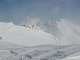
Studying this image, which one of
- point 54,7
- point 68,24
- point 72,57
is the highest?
point 54,7

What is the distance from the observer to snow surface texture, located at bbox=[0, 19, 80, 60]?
1.26 metres

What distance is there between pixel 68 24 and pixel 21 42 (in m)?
0.47

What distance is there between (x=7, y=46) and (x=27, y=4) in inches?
16.8

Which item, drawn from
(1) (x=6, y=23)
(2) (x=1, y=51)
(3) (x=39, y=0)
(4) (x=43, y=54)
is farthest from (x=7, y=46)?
(3) (x=39, y=0)

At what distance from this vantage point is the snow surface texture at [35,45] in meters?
1.26

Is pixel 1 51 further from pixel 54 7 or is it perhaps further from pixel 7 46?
pixel 54 7

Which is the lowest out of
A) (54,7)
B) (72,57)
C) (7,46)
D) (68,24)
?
(72,57)

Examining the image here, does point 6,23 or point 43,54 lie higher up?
point 6,23

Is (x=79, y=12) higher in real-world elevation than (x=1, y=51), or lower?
higher

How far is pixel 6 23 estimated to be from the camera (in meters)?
1.28

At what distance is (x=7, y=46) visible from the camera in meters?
1.28

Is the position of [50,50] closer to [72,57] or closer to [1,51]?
[72,57]

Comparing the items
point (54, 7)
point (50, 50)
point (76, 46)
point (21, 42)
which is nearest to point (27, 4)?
point (54, 7)

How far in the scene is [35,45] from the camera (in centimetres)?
129
